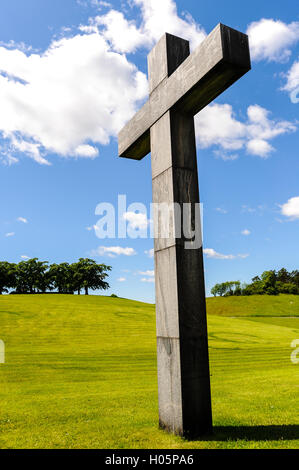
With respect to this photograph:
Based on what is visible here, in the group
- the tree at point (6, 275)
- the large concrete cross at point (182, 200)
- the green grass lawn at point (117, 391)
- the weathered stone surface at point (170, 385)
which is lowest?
the green grass lawn at point (117, 391)

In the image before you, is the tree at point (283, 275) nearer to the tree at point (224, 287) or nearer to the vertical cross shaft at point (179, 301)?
the tree at point (224, 287)

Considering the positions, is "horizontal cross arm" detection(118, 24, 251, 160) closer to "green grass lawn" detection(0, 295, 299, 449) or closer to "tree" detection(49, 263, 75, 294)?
"green grass lawn" detection(0, 295, 299, 449)

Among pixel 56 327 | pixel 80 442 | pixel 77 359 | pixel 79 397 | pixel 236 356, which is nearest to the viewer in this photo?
pixel 80 442

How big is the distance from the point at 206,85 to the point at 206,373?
398 cm

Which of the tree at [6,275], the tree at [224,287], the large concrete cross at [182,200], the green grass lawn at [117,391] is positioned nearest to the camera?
the large concrete cross at [182,200]

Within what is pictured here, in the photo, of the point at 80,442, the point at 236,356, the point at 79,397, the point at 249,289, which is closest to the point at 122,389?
the point at 79,397

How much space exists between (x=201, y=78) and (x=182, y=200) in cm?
167

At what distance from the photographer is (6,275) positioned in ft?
238

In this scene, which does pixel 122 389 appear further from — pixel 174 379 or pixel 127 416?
pixel 174 379

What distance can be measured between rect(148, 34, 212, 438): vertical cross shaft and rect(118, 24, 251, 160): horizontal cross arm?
25 cm

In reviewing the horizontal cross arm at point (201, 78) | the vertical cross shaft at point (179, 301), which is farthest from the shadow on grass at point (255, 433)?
the horizontal cross arm at point (201, 78)

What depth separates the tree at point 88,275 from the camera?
247ft

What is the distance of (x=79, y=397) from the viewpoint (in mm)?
7926

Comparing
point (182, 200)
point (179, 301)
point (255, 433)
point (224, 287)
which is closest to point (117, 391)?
point (255, 433)
